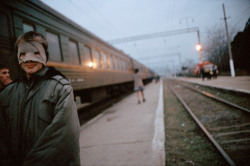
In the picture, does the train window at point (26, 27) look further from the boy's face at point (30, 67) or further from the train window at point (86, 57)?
the boy's face at point (30, 67)

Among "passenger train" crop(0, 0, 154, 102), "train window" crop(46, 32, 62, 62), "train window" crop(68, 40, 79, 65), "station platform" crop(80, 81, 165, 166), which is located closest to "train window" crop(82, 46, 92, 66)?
"passenger train" crop(0, 0, 154, 102)

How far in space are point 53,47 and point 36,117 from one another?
13.0ft

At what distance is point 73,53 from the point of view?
5730 millimetres

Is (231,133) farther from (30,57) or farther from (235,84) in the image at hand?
(30,57)

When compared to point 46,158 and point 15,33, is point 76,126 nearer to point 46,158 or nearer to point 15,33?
point 46,158

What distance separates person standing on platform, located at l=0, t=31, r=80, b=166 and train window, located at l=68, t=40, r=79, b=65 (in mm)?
4115

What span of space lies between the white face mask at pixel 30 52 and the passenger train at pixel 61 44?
231 cm

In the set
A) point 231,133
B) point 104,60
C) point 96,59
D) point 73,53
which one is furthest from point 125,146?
point 104,60

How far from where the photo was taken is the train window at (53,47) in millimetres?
→ 4555

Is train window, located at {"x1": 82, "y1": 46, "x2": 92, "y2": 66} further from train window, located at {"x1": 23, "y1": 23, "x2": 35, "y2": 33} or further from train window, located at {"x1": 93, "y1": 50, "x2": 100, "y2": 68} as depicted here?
train window, located at {"x1": 23, "y1": 23, "x2": 35, "y2": 33}

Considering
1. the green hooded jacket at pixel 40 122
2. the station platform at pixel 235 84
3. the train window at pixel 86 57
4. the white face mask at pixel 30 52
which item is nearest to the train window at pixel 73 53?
the train window at pixel 86 57

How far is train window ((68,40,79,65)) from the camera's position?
5523 millimetres

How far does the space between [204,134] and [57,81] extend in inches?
134

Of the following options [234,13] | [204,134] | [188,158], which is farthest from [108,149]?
→ [234,13]
